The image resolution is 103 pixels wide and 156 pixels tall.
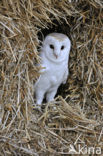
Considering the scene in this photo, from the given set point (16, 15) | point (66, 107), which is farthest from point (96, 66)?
point (16, 15)

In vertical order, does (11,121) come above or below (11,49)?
below

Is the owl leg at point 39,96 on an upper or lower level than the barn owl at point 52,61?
lower

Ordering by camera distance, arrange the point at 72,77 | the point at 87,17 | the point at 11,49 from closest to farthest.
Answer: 1. the point at 11,49
2. the point at 87,17
3. the point at 72,77

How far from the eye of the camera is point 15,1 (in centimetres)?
190

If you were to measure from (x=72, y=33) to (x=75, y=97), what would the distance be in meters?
0.47

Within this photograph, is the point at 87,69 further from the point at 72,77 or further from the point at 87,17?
the point at 87,17

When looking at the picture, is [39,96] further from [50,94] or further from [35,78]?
[35,78]

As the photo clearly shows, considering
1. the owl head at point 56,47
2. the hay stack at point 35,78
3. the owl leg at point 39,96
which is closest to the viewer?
the hay stack at point 35,78

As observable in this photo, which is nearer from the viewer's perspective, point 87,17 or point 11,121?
point 11,121

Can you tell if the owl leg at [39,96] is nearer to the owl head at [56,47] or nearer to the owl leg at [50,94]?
the owl leg at [50,94]

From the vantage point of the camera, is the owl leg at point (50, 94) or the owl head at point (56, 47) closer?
the owl head at point (56, 47)

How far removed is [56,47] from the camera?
216cm

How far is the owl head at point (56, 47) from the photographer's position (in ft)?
7.10

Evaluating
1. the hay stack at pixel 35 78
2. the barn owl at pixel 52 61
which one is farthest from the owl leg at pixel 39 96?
the hay stack at pixel 35 78
